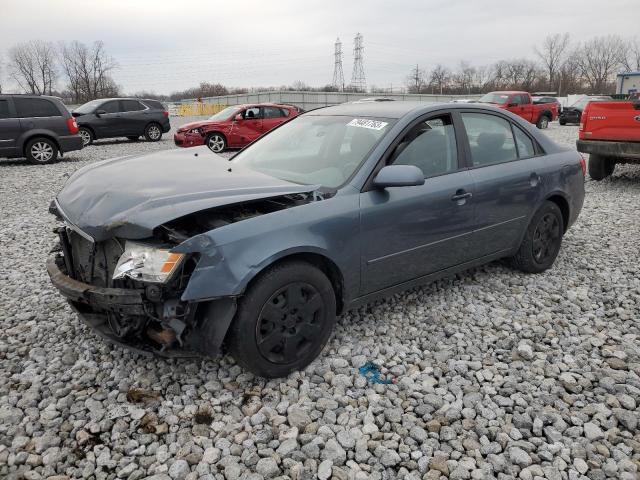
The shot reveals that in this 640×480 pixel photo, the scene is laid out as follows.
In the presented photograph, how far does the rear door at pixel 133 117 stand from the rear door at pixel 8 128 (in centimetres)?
497

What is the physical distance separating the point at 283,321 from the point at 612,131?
7.65m

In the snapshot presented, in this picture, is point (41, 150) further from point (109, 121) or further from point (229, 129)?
point (229, 129)

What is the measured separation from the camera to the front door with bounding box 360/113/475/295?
126 inches

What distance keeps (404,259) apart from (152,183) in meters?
1.72

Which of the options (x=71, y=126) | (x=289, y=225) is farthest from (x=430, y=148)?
(x=71, y=126)

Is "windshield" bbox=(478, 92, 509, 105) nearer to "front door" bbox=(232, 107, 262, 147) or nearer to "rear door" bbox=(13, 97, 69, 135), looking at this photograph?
"front door" bbox=(232, 107, 262, 147)

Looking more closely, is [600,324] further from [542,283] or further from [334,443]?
[334,443]

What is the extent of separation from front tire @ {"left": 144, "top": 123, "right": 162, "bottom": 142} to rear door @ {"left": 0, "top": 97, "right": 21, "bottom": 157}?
18.6 feet

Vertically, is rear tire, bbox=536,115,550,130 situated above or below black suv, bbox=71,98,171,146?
below

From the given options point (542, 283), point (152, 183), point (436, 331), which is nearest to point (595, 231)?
point (542, 283)

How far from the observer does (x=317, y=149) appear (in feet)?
12.0

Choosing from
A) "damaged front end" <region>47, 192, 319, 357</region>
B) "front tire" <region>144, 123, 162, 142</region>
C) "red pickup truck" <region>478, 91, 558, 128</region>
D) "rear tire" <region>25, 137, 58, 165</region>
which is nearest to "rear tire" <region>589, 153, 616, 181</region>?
"damaged front end" <region>47, 192, 319, 357</region>

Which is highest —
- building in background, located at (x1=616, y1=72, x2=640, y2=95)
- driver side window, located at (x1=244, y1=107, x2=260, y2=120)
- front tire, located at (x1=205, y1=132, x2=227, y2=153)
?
building in background, located at (x1=616, y1=72, x2=640, y2=95)

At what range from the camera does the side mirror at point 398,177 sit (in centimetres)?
304
